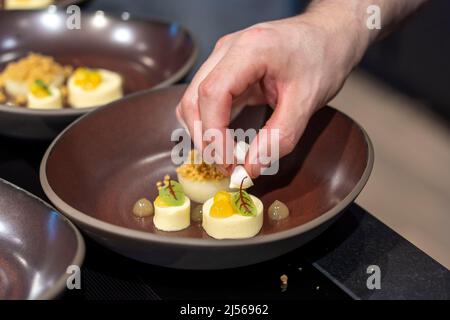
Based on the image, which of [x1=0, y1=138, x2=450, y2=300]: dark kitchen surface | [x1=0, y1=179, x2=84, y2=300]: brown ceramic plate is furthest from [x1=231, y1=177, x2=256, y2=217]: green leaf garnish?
[x1=0, y1=179, x2=84, y2=300]: brown ceramic plate

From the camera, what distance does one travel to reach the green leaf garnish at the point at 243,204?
4.11 ft

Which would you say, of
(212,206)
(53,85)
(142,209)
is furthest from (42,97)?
(212,206)

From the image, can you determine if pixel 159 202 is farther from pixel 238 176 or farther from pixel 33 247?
pixel 33 247

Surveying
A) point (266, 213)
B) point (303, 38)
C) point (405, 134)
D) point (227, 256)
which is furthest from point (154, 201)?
point (405, 134)

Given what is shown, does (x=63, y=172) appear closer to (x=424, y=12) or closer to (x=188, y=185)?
(x=188, y=185)

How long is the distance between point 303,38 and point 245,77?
6.2 inches

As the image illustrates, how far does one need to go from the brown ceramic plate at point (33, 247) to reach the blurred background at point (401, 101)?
105 centimetres

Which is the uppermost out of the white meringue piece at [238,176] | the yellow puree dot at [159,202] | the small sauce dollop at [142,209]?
the white meringue piece at [238,176]

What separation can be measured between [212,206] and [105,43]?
890mm

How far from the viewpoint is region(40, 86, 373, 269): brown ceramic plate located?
1107 millimetres

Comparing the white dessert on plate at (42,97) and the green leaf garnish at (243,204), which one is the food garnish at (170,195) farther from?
Result: the white dessert on plate at (42,97)

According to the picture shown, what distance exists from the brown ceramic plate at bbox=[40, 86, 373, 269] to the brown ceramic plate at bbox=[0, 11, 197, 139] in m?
0.36

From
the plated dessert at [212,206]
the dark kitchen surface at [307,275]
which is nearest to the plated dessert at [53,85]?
the plated dessert at [212,206]

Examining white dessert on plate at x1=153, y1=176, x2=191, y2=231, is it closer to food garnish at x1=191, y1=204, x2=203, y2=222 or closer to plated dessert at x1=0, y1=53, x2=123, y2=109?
food garnish at x1=191, y1=204, x2=203, y2=222
